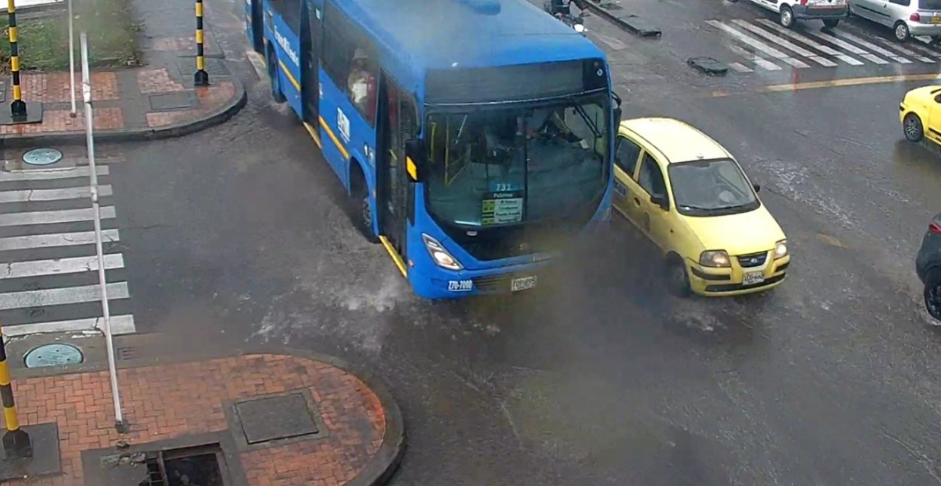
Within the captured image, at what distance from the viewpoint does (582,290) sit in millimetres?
13141

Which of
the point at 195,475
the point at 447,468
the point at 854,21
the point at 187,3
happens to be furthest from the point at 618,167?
the point at 854,21

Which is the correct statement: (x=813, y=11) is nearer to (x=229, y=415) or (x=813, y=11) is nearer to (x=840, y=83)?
(x=840, y=83)

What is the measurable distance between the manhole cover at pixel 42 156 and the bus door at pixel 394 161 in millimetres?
6045

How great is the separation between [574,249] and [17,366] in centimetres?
613

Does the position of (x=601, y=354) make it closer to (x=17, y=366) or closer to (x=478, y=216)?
(x=478, y=216)

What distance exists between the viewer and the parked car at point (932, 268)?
13.2 m

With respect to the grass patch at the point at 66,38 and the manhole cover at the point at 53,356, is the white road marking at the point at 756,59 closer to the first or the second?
the grass patch at the point at 66,38

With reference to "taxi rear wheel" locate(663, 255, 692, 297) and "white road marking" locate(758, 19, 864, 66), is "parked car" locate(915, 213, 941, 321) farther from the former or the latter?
"white road marking" locate(758, 19, 864, 66)

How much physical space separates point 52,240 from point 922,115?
567 inches

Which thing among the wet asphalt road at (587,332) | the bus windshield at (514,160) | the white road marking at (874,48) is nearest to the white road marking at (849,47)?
the white road marking at (874,48)

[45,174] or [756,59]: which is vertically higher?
[756,59]

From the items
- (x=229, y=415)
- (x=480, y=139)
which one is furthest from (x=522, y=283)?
(x=229, y=415)

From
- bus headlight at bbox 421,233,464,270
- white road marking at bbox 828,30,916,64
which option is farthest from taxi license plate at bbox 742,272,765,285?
white road marking at bbox 828,30,916,64

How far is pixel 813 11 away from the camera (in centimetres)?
2630
